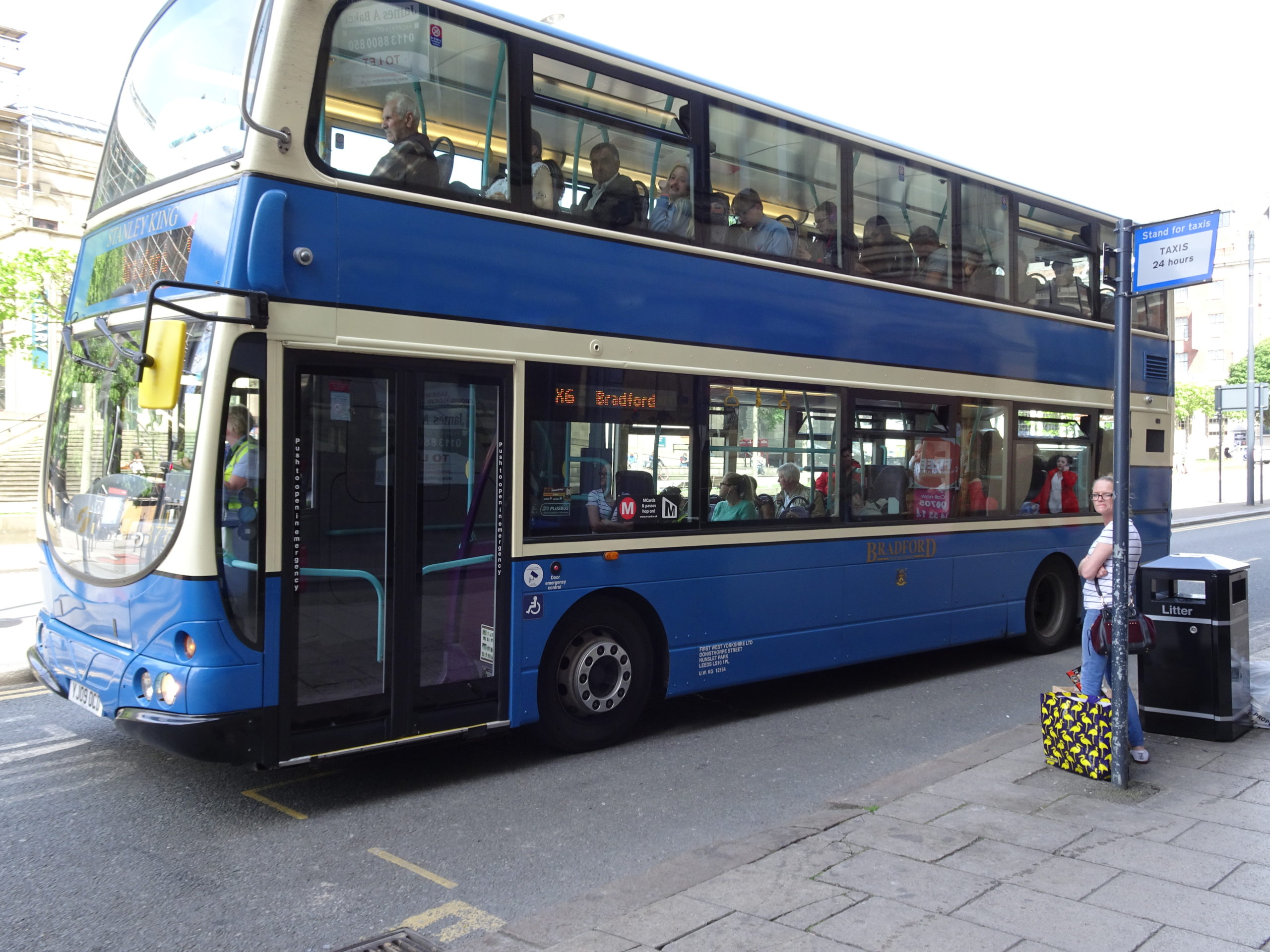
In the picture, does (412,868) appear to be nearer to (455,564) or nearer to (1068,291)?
(455,564)

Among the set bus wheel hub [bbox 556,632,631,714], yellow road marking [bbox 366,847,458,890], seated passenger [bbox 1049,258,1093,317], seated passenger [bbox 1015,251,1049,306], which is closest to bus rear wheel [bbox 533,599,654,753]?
bus wheel hub [bbox 556,632,631,714]

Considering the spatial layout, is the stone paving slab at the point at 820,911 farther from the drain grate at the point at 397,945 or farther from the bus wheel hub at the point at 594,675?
the bus wheel hub at the point at 594,675

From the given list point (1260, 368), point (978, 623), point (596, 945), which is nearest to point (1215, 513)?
point (978, 623)

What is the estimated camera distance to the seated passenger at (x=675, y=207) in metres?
6.70

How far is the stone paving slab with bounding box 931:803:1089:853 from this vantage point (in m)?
4.68

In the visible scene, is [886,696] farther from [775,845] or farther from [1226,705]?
[775,845]

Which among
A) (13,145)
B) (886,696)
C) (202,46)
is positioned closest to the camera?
(202,46)

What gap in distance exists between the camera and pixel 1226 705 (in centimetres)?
641

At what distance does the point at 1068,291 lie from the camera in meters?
10.3

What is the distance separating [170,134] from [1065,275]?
826 cm

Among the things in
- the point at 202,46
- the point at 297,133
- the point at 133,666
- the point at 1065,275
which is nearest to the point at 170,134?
the point at 202,46

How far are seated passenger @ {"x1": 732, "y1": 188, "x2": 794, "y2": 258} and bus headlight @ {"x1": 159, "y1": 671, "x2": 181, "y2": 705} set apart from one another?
4.53 meters

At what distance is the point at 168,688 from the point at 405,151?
300cm

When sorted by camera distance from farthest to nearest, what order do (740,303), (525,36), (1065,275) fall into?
(1065,275)
(740,303)
(525,36)
